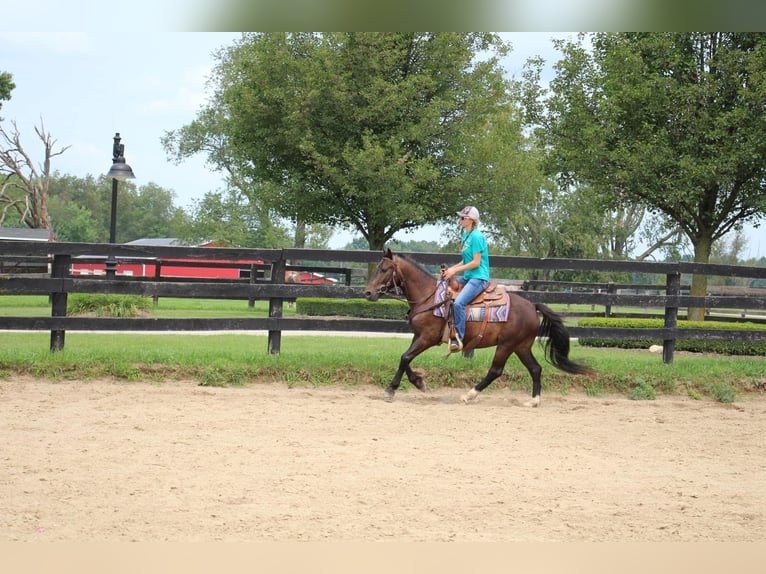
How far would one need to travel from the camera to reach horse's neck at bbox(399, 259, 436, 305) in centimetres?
984

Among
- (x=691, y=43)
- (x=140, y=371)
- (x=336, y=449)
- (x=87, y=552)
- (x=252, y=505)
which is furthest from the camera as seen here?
(x=691, y=43)

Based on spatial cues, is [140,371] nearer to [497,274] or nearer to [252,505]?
[252,505]

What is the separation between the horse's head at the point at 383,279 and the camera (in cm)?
953

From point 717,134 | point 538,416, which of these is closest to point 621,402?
point 538,416

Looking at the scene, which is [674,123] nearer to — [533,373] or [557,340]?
[557,340]

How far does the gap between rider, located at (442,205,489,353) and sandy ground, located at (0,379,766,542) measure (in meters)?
1.02

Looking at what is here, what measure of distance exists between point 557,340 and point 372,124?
16577 mm

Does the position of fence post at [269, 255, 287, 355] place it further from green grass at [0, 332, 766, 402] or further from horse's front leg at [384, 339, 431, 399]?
horse's front leg at [384, 339, 431, 399]

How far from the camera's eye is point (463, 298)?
948 centimetres

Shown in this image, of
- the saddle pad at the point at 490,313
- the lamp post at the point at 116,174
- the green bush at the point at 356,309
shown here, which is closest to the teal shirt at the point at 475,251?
the saddle pad at the point at 490,313

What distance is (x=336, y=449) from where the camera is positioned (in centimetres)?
665

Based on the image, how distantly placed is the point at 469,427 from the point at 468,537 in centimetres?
362

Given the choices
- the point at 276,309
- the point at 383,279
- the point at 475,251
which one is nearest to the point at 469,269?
the point at 475,251

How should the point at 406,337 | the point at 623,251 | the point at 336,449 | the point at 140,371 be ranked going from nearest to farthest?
the point at 336,449
the point at 140,371
the point at 406,337
the point at 623,251
